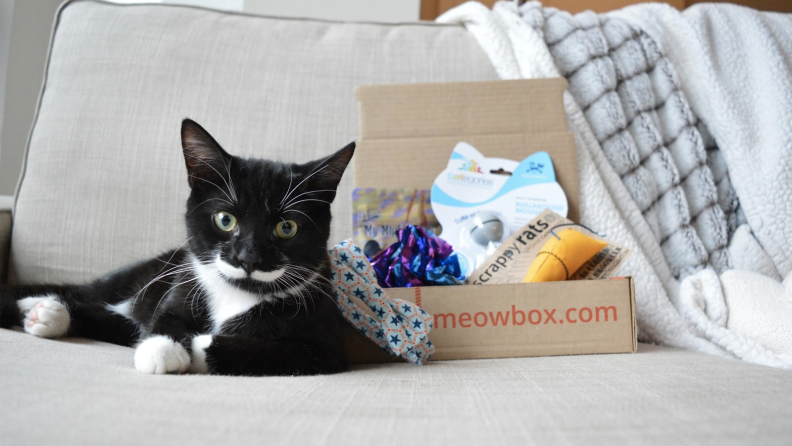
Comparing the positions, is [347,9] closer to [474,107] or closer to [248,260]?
[474,107]

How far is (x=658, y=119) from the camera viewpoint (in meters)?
1.43

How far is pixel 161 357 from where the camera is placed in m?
0.68

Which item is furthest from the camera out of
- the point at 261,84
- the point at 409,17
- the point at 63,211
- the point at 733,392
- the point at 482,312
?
the point at 409,17

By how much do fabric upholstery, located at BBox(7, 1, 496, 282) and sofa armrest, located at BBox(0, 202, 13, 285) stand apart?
0.02 m

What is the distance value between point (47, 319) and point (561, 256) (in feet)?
2.74

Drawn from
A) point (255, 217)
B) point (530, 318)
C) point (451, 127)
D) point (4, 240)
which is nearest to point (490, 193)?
point (451, 127)

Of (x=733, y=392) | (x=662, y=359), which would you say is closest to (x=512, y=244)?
(x=662, y=359)

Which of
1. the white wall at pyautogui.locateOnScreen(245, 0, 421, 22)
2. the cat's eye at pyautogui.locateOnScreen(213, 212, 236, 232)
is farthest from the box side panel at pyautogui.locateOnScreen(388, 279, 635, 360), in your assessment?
the white wall at pyautogui.locateOnScreen(245, 0, 421, 22)

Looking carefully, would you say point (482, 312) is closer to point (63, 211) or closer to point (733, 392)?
point (733, 392)

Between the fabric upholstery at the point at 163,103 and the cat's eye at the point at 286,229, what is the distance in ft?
1.62

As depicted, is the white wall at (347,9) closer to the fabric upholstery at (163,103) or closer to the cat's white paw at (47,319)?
the fabric upholstery at (163,103)

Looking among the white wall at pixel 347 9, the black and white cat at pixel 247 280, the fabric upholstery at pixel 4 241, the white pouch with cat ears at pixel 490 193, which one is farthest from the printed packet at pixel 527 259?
the white wall at pixel 347 9

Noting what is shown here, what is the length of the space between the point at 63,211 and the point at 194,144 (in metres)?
0.60

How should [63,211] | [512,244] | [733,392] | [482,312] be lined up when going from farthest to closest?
[63,211], [512,244], [482,312], [733,392]
